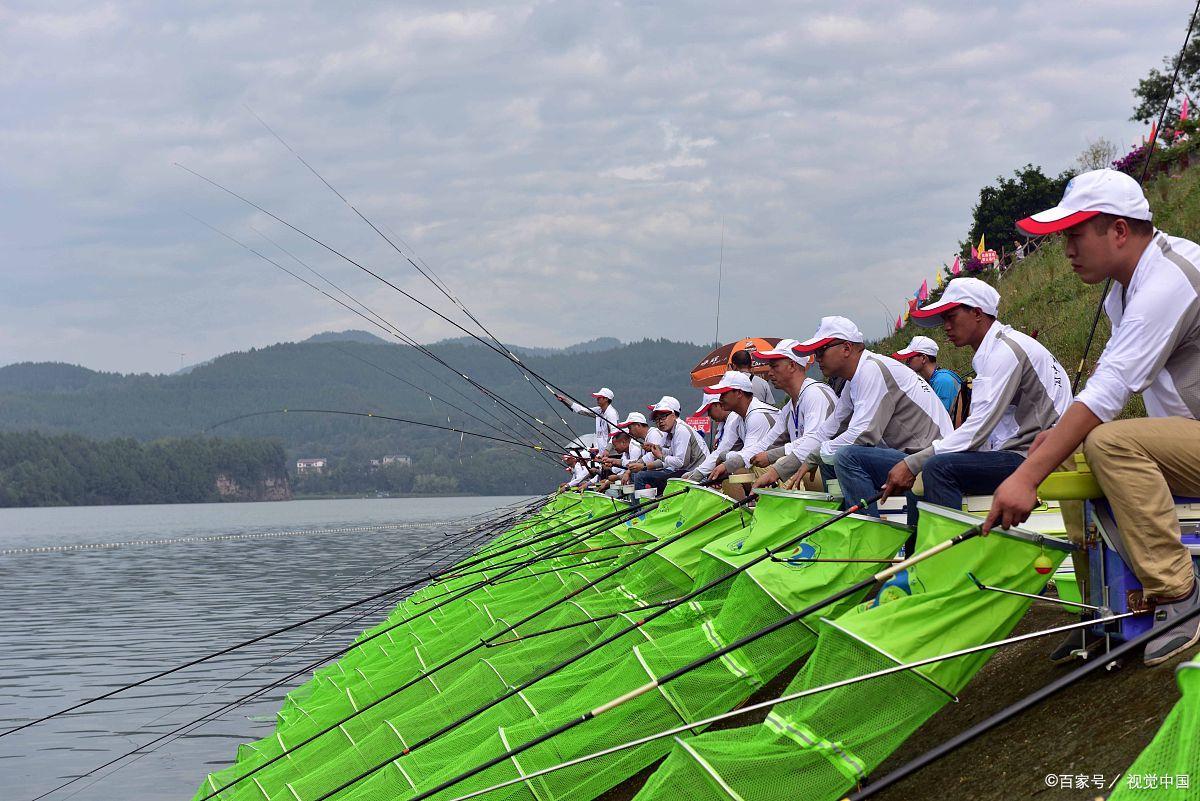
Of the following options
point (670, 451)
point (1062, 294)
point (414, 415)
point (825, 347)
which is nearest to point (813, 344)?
point (825, 347)

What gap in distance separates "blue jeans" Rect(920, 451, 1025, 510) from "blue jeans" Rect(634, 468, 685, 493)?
34.2 ft

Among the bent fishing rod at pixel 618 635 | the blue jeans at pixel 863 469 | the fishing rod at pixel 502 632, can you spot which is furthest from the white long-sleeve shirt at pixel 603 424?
the bent fishing rod at pixel 618 635

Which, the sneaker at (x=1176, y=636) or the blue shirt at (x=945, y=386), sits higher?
the blue shirt at (x=945, y=386)

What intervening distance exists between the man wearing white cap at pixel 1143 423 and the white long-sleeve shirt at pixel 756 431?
6.81 m

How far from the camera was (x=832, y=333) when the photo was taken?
8461 mm

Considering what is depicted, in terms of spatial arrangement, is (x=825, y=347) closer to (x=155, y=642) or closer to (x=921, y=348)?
(x=921, y=348)

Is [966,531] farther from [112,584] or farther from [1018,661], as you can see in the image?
[112,584]

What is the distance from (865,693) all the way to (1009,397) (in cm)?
207

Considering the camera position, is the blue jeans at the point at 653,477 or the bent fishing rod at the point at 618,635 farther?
the blue jeans at the point at 653,477

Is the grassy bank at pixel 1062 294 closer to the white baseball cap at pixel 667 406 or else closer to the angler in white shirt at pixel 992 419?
the white baseball cap at pixel 667 406

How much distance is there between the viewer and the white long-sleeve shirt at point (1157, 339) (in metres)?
4.51

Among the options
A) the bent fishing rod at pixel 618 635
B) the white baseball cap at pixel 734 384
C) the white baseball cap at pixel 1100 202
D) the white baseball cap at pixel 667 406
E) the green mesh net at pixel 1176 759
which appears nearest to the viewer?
the green mesh net at pixel 1176 759

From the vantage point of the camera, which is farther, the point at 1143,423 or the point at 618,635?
the point at 618,635

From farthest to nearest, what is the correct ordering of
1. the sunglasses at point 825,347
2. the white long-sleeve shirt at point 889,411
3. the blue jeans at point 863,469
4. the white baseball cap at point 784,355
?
the white baseball cap at point 784,355 → the sunglasses at point 825,347 → the white long-sleeve shirt at point 889,411 → the blue jeans at point 863,469
